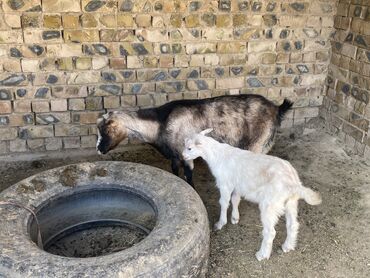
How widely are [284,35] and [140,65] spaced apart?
87.6 inches

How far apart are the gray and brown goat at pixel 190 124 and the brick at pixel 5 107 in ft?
5.01

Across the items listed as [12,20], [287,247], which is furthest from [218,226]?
[12,20]

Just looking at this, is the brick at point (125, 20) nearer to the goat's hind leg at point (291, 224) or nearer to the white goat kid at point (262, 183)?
the white goat kid at point (262, 183)

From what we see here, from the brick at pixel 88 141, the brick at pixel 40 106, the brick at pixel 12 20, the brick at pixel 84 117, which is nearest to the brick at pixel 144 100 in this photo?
the brick at pixel 84 117

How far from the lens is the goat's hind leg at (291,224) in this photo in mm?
3960

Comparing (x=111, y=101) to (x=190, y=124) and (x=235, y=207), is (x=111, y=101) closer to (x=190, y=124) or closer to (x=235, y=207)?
(x=190, y=124)

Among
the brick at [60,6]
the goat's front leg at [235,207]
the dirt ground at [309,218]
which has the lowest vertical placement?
the dirt ground at [309,218]

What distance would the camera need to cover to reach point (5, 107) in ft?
18.8

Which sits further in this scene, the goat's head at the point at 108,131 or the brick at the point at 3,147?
the brick at the point at 3,147

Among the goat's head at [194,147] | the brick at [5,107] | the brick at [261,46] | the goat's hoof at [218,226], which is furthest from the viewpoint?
the brick at [261,46]

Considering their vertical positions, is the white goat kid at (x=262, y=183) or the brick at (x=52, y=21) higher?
the brick at (x=52, y=21)

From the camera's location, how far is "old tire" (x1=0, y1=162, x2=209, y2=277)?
9.46 ft

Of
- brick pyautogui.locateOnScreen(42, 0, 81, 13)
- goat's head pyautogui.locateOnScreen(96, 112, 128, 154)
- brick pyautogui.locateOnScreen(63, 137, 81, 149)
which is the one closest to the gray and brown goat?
goat's head pyautogui.locateOnScreen(96, 112, 128, 154)

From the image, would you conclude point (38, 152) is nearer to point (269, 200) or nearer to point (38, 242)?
point (38, 242)
